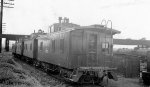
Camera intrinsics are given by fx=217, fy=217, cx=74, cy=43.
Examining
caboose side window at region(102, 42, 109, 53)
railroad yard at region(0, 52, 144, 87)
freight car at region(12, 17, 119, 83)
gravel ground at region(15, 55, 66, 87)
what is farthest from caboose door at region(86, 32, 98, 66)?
gravel ground at region(15, 55, 66, 87)

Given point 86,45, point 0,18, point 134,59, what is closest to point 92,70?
point 86,45

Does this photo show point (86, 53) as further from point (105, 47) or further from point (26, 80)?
point (26, 80)

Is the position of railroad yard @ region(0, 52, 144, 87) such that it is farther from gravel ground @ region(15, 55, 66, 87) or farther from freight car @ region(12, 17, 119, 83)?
freight car @ region(12, 17, 119, 83)

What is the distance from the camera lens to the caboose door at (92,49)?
39.4 feet

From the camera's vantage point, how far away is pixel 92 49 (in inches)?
485

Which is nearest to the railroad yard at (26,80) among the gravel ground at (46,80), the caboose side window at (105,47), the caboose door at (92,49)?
the gravel ground at (46,80)

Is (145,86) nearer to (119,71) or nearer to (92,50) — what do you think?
(92,50)

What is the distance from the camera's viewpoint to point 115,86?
1193 centimetres

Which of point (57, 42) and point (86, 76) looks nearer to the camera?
point (86, 76)

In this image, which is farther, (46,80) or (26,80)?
(46,80)

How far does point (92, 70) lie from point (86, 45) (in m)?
1.47

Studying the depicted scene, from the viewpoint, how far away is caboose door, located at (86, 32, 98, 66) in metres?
12.0

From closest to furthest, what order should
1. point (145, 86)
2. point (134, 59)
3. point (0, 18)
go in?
1. point (145, 86)
2. point (134, 59)
3. point (0, 18)

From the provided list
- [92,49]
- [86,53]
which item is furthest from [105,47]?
[86,53]
